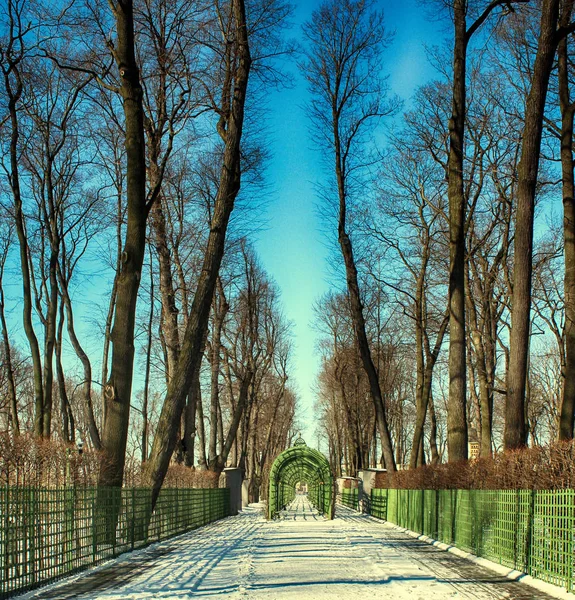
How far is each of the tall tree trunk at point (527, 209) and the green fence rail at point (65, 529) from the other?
296 inches

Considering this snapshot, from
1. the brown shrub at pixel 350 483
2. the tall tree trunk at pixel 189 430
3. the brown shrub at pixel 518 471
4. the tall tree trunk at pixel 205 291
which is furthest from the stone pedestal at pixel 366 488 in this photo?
the tall tree trunk at pixel 205 291

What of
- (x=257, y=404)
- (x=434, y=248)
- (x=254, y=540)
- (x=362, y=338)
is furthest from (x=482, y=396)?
(x=257, y=404)

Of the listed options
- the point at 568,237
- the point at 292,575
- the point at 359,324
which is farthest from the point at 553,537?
the point at 359,324

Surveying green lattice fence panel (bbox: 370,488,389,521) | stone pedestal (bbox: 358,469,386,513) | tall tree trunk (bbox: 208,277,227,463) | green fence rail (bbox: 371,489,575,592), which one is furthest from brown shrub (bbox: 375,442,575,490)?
stone pedestal (bbox: 358,469,386,513)

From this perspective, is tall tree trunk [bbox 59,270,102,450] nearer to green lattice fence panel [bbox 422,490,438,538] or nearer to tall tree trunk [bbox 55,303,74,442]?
tall tree trunk [bbox 55,303,74,442]

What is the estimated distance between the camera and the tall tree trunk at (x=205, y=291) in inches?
672

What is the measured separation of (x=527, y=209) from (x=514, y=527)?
676cm

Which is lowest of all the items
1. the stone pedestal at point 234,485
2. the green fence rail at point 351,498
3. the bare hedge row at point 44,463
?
the green fence rail at point 351,498

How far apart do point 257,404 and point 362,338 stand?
25.2 meters

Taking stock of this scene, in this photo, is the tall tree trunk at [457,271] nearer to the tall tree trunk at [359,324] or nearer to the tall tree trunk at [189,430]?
the tall tree trunk at [359,324]

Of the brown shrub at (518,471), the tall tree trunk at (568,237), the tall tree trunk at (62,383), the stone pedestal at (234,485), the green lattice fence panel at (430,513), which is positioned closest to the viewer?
the brown shrub at (518,471)

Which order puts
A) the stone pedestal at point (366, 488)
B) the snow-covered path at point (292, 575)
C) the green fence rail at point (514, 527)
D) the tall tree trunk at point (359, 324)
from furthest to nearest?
the stone pedestal at point (366, 488) < the tall tree trunk at point (359, 324) < the green fence rail at point (514, 527) < the snow-covered path at point (292, 575)

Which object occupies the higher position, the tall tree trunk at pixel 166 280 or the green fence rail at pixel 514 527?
the tall tree trunk at pixel 166 280

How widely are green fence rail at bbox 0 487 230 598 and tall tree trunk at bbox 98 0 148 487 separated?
2.78 feet
